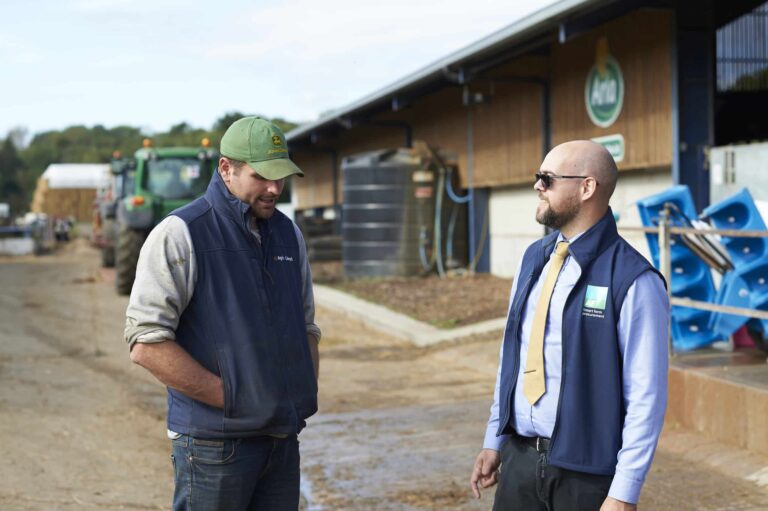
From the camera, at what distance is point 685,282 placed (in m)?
8.34

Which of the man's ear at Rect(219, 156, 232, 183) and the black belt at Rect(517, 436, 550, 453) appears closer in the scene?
the black belt at Rect(517, 436, 550, 453)

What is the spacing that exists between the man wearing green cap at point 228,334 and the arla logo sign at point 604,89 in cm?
1093

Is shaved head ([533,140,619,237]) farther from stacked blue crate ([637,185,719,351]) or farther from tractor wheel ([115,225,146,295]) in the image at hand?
tractor wheel ([115,225,146,295])

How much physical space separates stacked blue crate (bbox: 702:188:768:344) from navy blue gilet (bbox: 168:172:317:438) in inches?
198

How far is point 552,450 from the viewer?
325 cm

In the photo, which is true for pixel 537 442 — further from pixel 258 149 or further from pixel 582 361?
pixel 258 149

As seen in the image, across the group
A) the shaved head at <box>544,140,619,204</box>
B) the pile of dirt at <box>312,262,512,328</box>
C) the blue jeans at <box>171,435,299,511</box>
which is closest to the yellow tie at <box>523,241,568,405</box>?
the shaved head at <box>544,140,619,204</box>

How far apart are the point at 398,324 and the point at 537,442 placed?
11.0 metres

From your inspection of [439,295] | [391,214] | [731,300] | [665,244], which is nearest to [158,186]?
[391,214]

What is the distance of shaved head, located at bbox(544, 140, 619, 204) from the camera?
131 inches

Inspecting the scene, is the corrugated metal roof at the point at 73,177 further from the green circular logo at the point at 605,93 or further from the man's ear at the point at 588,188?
the man's ear at the point at 588,188

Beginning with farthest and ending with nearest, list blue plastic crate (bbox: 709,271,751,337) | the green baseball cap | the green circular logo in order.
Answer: the green circular logo, blue plastic crate (bbox: 709,271,751,337), the green baseball cap

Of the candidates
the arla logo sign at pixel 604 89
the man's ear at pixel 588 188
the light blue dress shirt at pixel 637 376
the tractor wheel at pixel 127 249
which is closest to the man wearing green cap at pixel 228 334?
the light blue dress shirt at pixel 637 376

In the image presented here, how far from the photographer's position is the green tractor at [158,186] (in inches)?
728
